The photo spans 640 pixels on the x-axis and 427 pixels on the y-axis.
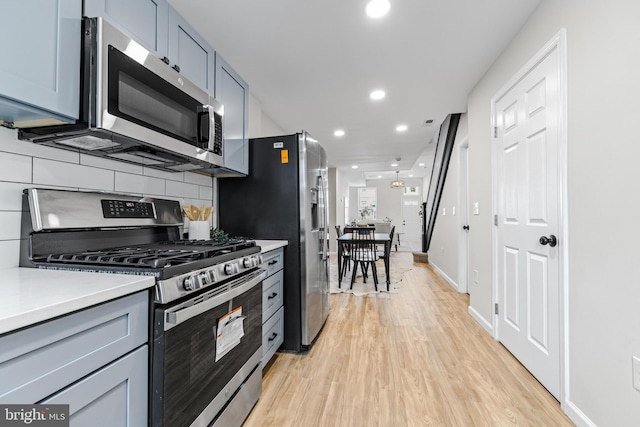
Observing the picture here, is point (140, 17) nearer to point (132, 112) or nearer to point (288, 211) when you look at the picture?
point (132, 112)

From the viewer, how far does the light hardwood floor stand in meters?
1.57

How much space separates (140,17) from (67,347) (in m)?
1.50

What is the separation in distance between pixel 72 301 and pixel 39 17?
3.32 ft

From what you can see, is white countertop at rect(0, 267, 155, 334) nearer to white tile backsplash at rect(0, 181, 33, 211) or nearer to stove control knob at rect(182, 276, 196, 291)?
stove control knob at rect(182, 276, 196, 291)

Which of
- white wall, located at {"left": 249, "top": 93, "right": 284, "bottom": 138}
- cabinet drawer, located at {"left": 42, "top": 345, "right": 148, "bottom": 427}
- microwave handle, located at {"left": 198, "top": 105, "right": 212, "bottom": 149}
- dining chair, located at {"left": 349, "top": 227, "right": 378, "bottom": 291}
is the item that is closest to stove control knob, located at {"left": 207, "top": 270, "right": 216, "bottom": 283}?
cabinet drawer, located at {"left": 42, "top": 345, "right": 148, "bottom": 427}

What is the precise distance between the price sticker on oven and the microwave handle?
1016 mm

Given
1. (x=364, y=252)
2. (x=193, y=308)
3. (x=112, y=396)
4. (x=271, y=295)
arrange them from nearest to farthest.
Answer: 1. (x=112, y=396)
2. (x=193, y=308)
3. (x=271, y=295)
4. (x=364, y=252)

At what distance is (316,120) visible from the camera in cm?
405

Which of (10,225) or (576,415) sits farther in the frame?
(576,415)

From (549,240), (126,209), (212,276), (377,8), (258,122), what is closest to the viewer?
(212,276)

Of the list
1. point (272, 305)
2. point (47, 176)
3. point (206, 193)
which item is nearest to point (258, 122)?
point (206, 193)

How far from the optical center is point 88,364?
803 mm

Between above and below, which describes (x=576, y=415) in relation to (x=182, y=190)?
below

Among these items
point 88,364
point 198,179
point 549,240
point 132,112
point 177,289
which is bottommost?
point 88,364
